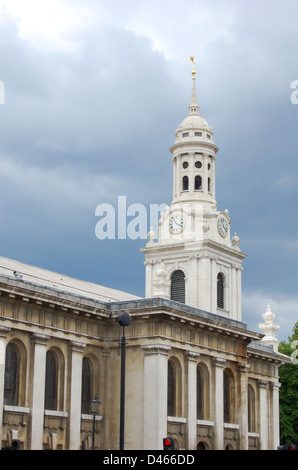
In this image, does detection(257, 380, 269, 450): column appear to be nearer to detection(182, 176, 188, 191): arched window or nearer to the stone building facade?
the stone building facade

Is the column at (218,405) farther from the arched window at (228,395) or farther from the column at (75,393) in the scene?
the column at (75,393)

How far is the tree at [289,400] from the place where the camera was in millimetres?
81500

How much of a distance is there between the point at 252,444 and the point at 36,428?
22242 mm

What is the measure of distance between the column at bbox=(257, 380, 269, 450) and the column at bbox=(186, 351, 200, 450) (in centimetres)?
1276

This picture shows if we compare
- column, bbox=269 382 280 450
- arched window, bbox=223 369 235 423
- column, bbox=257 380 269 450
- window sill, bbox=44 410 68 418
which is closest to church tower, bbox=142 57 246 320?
column, bbox=269 382 280 450

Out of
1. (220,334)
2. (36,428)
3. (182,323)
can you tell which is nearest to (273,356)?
(220,334)

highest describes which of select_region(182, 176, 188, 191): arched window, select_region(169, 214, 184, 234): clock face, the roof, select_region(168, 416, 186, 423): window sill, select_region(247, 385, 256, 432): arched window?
select_region(182, 176, 188, 191): arched window

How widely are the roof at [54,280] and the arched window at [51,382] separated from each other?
417cm

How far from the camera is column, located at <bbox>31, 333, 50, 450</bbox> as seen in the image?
4841 centimetres

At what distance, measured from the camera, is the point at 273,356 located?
238 ft

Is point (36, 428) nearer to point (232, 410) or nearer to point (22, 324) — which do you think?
point (22, 324)

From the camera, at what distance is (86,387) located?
53.7 m

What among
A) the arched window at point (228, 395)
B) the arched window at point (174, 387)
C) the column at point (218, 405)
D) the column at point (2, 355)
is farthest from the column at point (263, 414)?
the column at point (2, 355)
